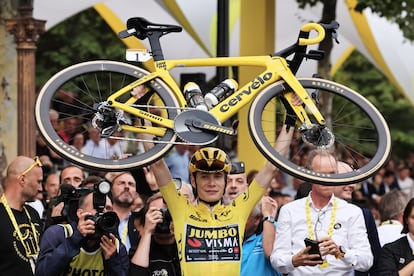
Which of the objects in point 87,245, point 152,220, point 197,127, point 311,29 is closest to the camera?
point 197,127

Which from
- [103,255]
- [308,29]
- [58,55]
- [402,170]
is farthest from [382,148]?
[58,55]

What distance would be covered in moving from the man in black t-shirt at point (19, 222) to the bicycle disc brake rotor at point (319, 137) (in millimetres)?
2156

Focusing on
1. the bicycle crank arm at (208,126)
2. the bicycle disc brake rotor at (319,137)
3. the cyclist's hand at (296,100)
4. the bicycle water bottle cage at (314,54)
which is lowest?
the bicycle disc brake rotor at (319,137)

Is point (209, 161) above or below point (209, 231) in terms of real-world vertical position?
above

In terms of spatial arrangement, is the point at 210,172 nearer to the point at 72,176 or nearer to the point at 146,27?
the point at 146,27

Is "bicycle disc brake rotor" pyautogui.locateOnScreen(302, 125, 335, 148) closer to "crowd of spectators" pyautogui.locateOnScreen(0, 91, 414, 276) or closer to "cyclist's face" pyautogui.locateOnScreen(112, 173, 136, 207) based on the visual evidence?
"crowd of spectators" pyautogui.locateOnScreen(0, 91, 414, 276)

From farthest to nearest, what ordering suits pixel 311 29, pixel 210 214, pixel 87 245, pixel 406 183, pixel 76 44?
1. pixel 76 44
2. pixel 406 183
3. pixel 210 214
4. pixel 87 245
5. pixel 311 29

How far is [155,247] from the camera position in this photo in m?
9.41

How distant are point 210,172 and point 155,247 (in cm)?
97

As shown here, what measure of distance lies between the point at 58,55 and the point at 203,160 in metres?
19.8

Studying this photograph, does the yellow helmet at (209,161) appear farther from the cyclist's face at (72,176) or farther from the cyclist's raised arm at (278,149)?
the cyclist's face at (72,176)

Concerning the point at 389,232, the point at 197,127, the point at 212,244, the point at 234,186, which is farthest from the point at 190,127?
the point at 389,232

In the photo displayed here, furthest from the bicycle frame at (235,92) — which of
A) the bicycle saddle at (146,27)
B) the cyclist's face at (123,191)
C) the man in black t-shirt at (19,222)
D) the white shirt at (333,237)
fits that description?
the cyclist's face at (123,191)

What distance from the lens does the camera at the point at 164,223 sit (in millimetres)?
9133
